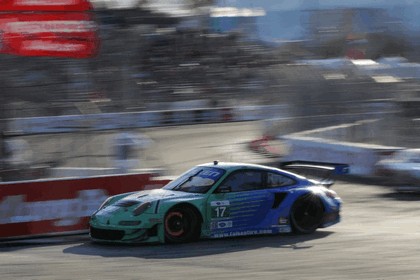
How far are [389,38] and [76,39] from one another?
23144 mm

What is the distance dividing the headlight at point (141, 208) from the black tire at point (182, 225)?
0.96ft

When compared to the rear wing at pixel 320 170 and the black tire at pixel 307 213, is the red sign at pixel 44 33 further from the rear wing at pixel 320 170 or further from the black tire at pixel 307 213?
the black tire at pixel 307 213

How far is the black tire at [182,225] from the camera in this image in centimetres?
1158

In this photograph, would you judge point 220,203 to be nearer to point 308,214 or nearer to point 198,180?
point 198,180

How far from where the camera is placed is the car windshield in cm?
1226

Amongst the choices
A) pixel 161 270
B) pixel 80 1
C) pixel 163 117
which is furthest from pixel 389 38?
pixel 161 270

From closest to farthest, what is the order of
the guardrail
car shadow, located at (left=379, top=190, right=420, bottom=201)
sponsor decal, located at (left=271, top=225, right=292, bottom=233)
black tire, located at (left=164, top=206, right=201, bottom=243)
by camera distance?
black tire, located at (left=164, top=206, right=201, bottom=243) < sponsor decal, located at (left=271, top=225, right=292, bottom=233) < car shadow, located at (left=379, top=190, right=420, bottom=201) < the guardrail

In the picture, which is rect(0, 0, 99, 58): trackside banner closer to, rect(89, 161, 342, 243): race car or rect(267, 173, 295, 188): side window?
rect(89, 161, 342, 243): race car

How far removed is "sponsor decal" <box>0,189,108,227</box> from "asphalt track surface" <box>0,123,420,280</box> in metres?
0.43

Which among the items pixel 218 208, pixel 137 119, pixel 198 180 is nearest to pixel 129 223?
pixel 218 208

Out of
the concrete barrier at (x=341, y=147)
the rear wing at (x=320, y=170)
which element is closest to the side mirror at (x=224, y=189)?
the rear wing at (x=320, y=170)

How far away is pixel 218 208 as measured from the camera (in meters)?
12.0

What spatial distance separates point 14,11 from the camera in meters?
21.6

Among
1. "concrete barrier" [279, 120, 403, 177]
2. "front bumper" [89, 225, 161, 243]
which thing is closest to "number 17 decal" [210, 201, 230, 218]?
"front bumper" [89, 225, 161, 243]
